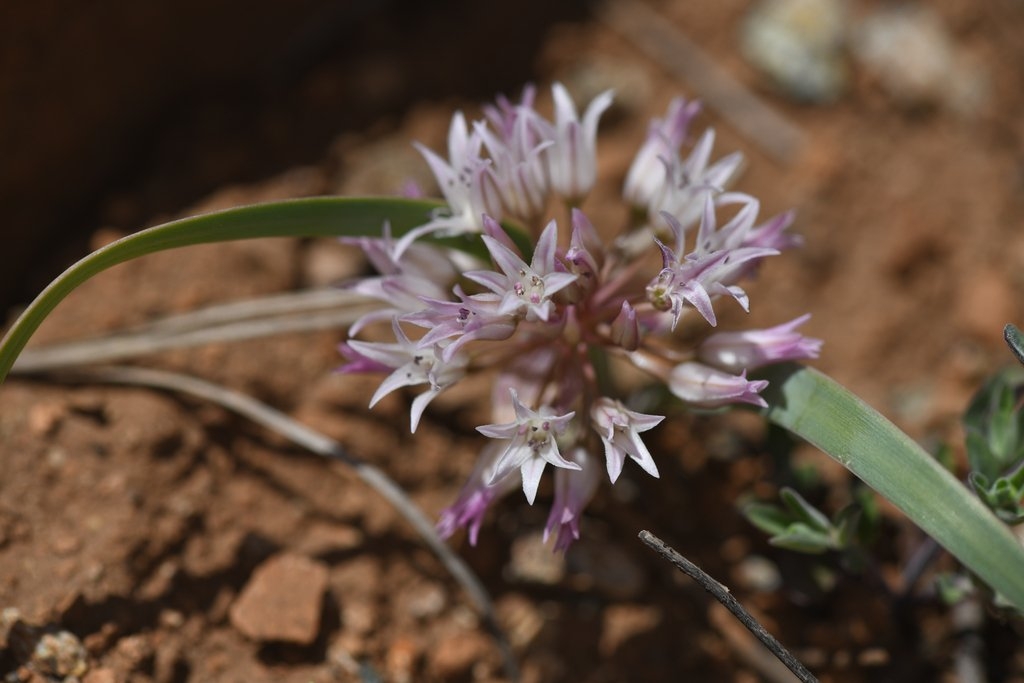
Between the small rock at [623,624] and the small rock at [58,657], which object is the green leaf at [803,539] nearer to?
the small rock at [623,624]

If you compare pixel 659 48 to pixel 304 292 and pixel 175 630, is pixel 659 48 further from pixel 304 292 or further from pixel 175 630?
pixel 175 630

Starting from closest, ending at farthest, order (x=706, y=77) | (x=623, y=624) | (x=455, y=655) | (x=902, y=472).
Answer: (x=902, y=472), (x=455, y=655), (x=623, y=624), (x=706, y=77)

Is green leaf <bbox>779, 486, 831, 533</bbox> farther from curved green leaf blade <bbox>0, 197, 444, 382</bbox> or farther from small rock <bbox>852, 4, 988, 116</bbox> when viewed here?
small rock <bbox>852, 4, 988, 116</bbox>

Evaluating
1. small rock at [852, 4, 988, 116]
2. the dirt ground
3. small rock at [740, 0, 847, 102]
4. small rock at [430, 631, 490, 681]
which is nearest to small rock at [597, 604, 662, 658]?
the dirt ground

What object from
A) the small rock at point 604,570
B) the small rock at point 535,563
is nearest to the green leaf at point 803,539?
the small rock at point 604,570

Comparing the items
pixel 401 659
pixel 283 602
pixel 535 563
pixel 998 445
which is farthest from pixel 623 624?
pixel 998 445

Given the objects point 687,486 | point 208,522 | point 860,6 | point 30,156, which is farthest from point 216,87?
point 860,6

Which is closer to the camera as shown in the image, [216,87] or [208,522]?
[208,522]

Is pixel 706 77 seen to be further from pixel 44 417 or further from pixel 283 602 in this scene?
pixel 44 417
